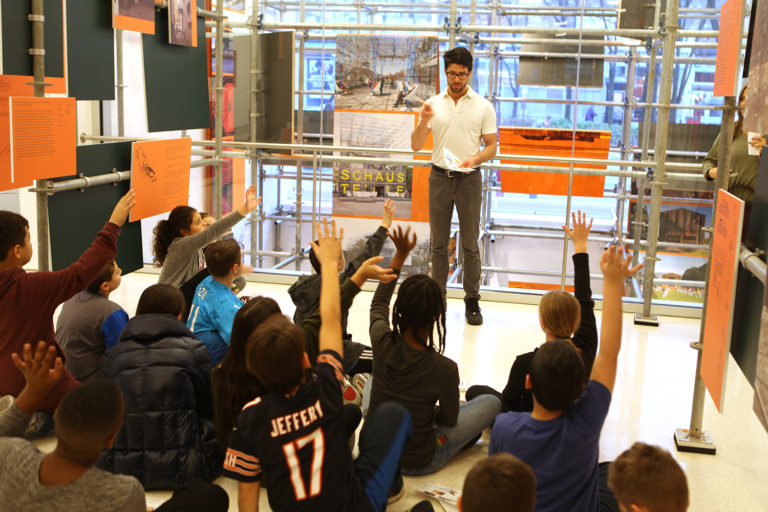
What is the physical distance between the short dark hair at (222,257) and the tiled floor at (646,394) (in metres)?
0.79

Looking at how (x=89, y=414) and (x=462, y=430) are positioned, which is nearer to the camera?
(x=89, y=414)

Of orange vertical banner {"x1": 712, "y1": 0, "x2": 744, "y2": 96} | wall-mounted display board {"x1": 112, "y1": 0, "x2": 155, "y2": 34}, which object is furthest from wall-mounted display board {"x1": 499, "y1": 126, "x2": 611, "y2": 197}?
wall-mounted display board {"x1": 112, "y1": 0, "x2": 155, "y2": 34}

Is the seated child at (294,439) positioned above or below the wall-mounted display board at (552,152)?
below

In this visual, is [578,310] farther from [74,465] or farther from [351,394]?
Result: [74,465]

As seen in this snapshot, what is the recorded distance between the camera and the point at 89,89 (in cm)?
330

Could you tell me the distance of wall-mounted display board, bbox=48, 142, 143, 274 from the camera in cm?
311

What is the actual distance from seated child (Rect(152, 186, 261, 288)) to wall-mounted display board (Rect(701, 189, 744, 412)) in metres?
1.90

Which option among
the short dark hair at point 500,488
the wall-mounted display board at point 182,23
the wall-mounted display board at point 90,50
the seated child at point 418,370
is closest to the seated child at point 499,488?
the short dark hair at point 500,488

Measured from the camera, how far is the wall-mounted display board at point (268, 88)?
218 inches

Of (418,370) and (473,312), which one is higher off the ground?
(418,370)

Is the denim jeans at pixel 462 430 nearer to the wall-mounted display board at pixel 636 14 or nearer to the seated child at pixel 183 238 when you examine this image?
the seated child at pixel 183 238

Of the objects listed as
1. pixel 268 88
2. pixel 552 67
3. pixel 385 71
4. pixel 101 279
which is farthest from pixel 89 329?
pixel 552 67

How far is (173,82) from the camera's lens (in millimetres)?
4062

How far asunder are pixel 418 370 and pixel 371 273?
0.39 m
